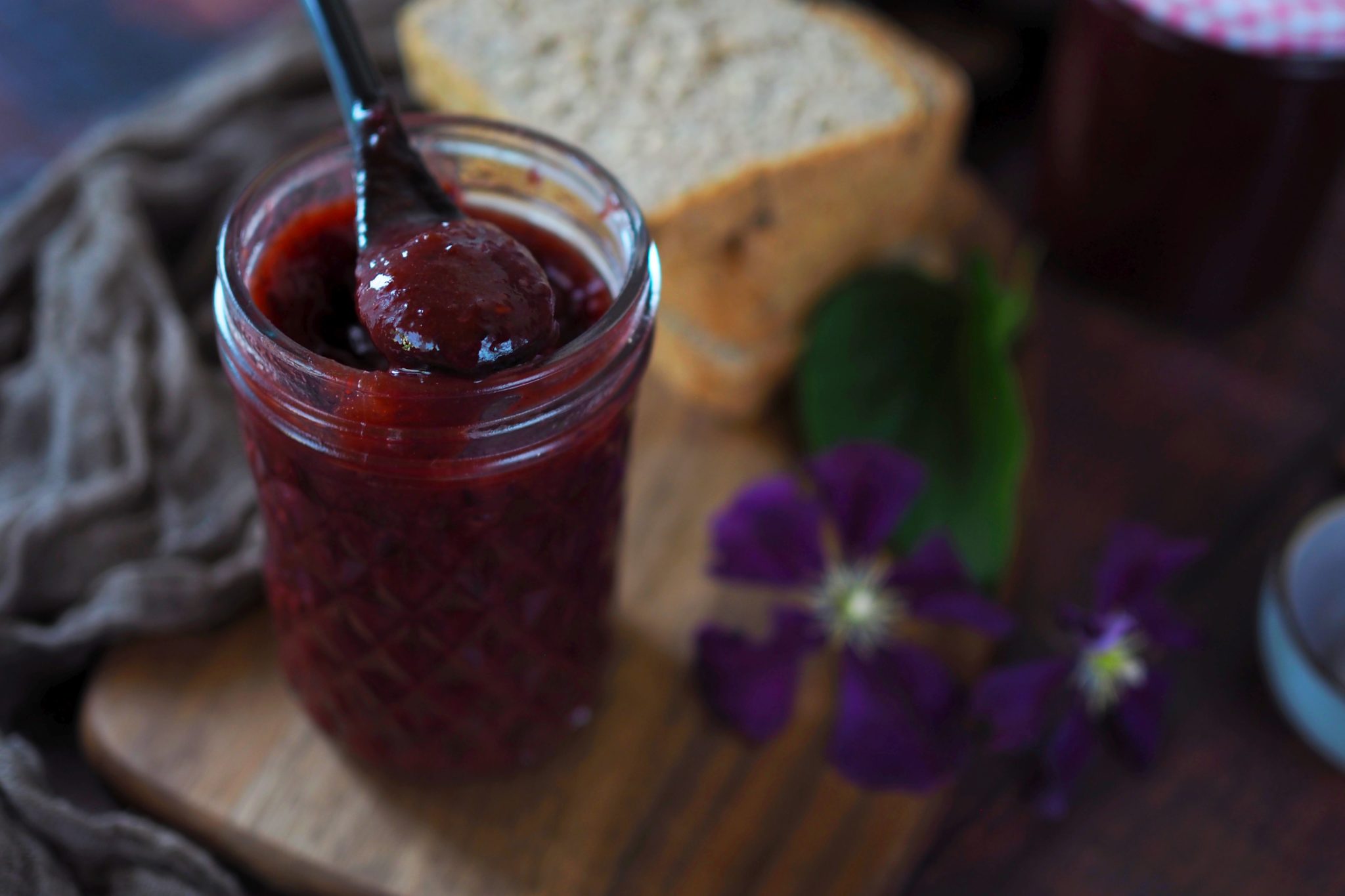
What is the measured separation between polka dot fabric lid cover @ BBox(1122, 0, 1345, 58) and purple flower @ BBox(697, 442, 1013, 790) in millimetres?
550

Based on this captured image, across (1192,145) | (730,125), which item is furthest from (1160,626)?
(730,125)

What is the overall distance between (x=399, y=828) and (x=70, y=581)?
1.25 feet

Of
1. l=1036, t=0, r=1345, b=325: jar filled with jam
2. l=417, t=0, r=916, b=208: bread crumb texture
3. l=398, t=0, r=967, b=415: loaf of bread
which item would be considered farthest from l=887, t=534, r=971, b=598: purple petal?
l=1036, t=0, r=1345, b=325: jar filled with jam

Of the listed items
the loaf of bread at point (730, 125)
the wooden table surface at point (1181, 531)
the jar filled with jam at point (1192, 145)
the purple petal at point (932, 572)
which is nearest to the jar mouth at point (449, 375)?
the loaf of bread at point (730, 125)

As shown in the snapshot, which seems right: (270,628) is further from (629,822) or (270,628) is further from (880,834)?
(880,834)

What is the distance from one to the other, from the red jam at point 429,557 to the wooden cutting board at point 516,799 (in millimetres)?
47

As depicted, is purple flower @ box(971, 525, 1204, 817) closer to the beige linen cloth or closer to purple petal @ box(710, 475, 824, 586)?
purple petal @ box(710, 475, 824, 586)

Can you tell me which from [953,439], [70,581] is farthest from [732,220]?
[70,581]

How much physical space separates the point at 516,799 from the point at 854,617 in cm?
36

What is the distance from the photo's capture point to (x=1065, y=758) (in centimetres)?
111

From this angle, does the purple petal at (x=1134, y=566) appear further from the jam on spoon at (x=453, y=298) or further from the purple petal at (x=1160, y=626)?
the jam on spoon at (x=453, y=298)

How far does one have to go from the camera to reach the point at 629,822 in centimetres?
105

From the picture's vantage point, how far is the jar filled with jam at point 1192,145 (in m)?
1.27

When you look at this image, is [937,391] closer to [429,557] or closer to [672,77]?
[672,77]
